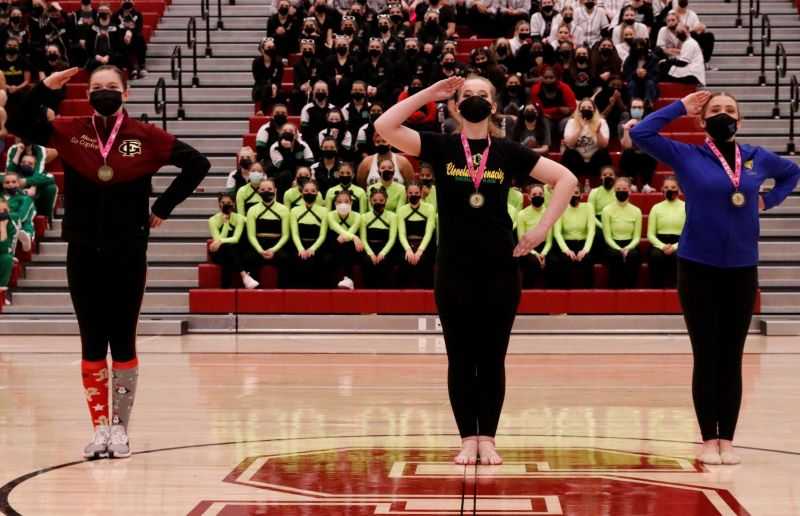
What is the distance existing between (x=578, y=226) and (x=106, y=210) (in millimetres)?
9556

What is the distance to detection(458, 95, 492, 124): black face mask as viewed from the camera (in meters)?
6.43

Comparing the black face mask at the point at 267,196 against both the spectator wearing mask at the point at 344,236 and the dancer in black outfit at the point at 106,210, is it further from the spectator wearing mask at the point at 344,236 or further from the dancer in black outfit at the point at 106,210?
the dancer in black outfit at the point at 106,210

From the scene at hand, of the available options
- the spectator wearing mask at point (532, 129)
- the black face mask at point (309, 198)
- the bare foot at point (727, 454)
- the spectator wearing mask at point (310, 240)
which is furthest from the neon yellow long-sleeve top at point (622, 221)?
the bare foot at point (727, 454)

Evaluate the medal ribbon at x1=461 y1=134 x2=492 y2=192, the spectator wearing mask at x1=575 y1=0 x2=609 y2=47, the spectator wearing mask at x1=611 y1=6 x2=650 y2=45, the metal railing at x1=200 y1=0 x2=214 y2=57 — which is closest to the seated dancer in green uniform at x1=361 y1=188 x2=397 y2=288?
the spectator wearing mask at x1=611 y1=6 x2=650 y2=45

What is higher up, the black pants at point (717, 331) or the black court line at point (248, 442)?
the black pants at point (717, 331)

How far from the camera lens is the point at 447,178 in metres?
6.46

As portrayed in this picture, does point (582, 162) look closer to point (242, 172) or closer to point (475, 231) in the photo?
point (242, 172)

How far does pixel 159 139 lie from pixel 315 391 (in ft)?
10.7

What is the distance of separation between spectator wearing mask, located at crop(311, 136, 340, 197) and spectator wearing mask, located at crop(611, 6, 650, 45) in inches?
185

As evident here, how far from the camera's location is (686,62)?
61.4 feet

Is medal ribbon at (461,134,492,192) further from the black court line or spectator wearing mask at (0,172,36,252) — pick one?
spectator wearing mask at (0,172,36,252)

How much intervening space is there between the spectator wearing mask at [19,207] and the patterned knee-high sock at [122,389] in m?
9.84

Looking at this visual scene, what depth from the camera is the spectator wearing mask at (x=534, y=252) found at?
50.3 ft

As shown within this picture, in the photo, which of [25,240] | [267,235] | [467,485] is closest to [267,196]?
[267,235]
